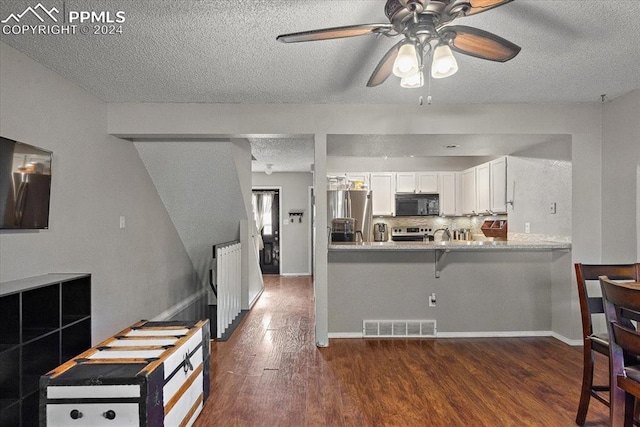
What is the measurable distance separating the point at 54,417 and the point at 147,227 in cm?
278

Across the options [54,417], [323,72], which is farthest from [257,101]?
[54,417]

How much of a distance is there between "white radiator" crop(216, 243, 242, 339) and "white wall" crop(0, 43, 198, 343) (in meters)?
0.88

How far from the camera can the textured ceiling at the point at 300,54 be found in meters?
2.04

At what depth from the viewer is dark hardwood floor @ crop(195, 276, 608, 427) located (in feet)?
7.63

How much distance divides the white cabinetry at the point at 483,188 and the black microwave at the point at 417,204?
0.75m

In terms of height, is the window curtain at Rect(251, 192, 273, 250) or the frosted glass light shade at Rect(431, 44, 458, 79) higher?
the frosted glass light shade at Rect(431, 44, 458, 79)

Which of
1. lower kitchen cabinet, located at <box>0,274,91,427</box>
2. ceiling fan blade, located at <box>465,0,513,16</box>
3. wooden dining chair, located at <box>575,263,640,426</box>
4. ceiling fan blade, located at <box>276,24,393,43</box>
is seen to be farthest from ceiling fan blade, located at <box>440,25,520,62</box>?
lower kitchen cabinet, located at <box>0,274,91,427</box>

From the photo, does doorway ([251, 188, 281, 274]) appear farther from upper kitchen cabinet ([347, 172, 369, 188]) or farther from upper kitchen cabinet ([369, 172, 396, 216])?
upper kitchen cabinet ([369, 172, 396, 216])

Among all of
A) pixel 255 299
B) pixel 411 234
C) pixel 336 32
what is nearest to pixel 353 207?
pixel 411 234

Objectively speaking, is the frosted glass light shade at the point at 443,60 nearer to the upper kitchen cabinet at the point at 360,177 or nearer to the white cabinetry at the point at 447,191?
the upper kitchen cabinet at the point at 360,177

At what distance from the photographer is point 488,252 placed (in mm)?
3930

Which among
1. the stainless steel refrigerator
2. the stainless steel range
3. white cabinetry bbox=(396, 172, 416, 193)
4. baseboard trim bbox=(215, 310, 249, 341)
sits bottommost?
baseboard trim bbox=(215, 310, 249, 341)

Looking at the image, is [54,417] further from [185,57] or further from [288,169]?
[288,169]

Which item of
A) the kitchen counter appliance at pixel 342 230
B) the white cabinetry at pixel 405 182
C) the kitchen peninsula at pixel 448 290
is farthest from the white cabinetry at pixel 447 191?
the kitchen peninsula at pixel 448 290
